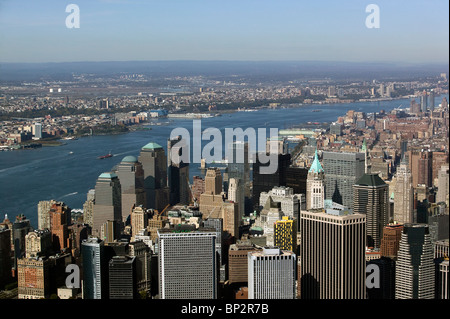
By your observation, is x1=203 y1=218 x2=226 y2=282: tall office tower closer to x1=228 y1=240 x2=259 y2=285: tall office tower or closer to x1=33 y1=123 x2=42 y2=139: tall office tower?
x1=228 y1=240 x2=259 y2=285: tall office tower

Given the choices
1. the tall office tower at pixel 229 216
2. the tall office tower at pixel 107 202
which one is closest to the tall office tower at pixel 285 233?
the tall office tower at pixel 229 216

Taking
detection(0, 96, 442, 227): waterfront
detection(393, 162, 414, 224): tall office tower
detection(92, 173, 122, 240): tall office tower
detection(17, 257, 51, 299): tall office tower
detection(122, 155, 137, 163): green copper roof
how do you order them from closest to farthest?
detection(17, 257, 51, 299): tall office tower, detection(393, 162, 414, 224): tall office tower, detection(92, 173, 122, 240): tall office tower, detection(0, 96, 442, 227): waterfront, detection(122, 155, 137, 163): green copper roof

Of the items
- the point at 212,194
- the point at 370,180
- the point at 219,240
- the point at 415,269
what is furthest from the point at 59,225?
the point at 415,269

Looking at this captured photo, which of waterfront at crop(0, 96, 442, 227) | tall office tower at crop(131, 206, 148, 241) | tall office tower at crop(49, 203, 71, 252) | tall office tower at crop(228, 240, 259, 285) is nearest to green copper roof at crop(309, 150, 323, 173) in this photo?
waterfront at crop(0, 96, 442, 227)

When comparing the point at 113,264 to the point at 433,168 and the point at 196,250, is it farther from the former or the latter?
the point at 433,168

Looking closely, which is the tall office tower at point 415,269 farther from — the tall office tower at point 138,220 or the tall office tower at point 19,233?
the tall office tower at point 19,233

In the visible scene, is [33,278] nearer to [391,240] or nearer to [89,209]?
[89,209]

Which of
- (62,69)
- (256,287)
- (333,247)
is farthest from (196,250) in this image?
(62,69)
